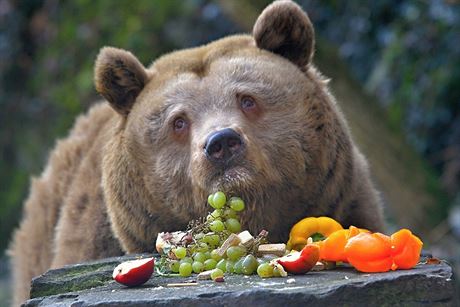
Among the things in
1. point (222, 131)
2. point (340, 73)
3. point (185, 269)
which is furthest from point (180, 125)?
point (340, 73)

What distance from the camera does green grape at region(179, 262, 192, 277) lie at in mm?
4586

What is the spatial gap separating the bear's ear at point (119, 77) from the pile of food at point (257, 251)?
1.14 metres

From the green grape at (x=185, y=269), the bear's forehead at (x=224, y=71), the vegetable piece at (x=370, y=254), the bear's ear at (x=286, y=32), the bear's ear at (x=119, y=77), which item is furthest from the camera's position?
the bear's ear at (x=119, y=77)

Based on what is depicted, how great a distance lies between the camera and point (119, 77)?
604 centimetres

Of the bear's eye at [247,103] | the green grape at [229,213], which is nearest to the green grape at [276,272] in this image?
the green grape at [229,213]

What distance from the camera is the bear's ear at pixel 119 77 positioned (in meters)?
6.00

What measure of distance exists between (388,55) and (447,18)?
77cm

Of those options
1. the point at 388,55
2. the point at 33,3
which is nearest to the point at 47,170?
the point at 388,55

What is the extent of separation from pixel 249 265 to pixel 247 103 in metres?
1.30

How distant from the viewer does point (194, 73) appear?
580 centimetres

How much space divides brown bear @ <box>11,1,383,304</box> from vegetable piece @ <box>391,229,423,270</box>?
3.13 ft

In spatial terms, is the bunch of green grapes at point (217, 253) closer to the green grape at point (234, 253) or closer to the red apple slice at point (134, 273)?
the green grape at point (234, 253)

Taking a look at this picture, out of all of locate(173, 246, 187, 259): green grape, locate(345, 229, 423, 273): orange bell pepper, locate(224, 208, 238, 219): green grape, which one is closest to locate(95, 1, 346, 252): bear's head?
locate(224, 208, 238, 219): green grape

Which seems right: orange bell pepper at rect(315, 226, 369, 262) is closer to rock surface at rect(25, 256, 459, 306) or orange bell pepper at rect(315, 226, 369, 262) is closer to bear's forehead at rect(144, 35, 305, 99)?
rock surface at rect(25, 256, 459, 306)
